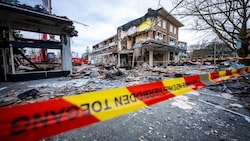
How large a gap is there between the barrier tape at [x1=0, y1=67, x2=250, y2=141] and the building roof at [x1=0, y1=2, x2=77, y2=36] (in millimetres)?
7613

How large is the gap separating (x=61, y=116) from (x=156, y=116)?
2.20 metres

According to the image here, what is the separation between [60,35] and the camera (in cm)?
854

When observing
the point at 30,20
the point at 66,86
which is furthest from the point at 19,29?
the point at 66,86

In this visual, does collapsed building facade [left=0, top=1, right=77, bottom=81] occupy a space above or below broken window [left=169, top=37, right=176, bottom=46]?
below

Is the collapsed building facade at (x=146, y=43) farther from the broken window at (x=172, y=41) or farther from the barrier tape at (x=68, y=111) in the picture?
the barrier tape at (x=68, y=111)

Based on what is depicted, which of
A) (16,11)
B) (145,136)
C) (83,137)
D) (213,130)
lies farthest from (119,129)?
(16,11)

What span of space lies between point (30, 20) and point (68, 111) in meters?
8.93

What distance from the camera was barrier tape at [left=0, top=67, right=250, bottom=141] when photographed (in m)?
0.72

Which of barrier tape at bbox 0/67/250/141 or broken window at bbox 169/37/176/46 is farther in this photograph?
broken window at bbox 169/37/176/46

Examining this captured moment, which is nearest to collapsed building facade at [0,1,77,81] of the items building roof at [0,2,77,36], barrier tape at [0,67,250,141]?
building roof at [0,2,77,36]

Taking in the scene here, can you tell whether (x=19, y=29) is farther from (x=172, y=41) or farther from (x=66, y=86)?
(x=172, y=41)

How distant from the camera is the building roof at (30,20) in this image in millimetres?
5879

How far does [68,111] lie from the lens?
3.00 feet

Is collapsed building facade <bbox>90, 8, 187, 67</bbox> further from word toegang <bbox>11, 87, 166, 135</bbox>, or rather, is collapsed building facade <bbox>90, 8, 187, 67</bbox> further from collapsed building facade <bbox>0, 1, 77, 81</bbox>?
word toegang <bbox>11, 87, 166, 135</bbox>
